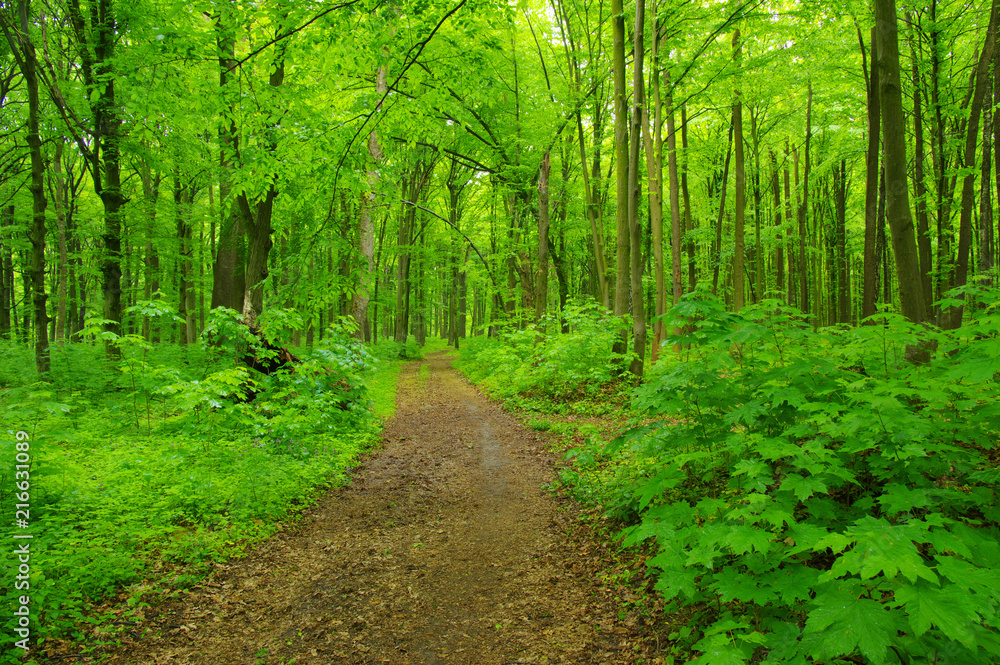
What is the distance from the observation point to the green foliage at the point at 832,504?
197 cm

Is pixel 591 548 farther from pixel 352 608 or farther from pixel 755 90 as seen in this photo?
pixel 755 90

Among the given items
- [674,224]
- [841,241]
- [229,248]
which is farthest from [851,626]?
[841,241]

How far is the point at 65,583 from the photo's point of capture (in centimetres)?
326

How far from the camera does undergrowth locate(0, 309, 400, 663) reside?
3.43 m

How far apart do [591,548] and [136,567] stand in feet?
A: 12.8

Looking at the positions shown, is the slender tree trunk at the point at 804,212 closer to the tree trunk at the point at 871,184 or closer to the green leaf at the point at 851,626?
the tree trunk at the point at 871,184

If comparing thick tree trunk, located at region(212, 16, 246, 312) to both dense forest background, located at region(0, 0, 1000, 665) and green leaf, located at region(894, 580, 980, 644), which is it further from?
green leaf, located at region(894, 580, 980, 644)

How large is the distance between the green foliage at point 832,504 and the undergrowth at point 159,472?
385 centimetres

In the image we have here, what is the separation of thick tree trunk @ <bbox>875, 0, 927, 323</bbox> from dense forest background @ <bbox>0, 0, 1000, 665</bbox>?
1.0 inches

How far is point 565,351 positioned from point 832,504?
27.0 ft

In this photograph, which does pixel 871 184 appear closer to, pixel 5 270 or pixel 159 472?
pixel 159 472

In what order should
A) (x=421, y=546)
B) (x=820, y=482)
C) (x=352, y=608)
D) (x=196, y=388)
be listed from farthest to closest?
(x=196, y=388) → (x=421, y=546) → (x=352, y=608) → (x=820, y=482)

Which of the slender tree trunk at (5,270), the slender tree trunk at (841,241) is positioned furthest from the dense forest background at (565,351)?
the slender tree trunk at (5,270)

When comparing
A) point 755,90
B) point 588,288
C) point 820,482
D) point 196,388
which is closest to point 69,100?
point 196,388
